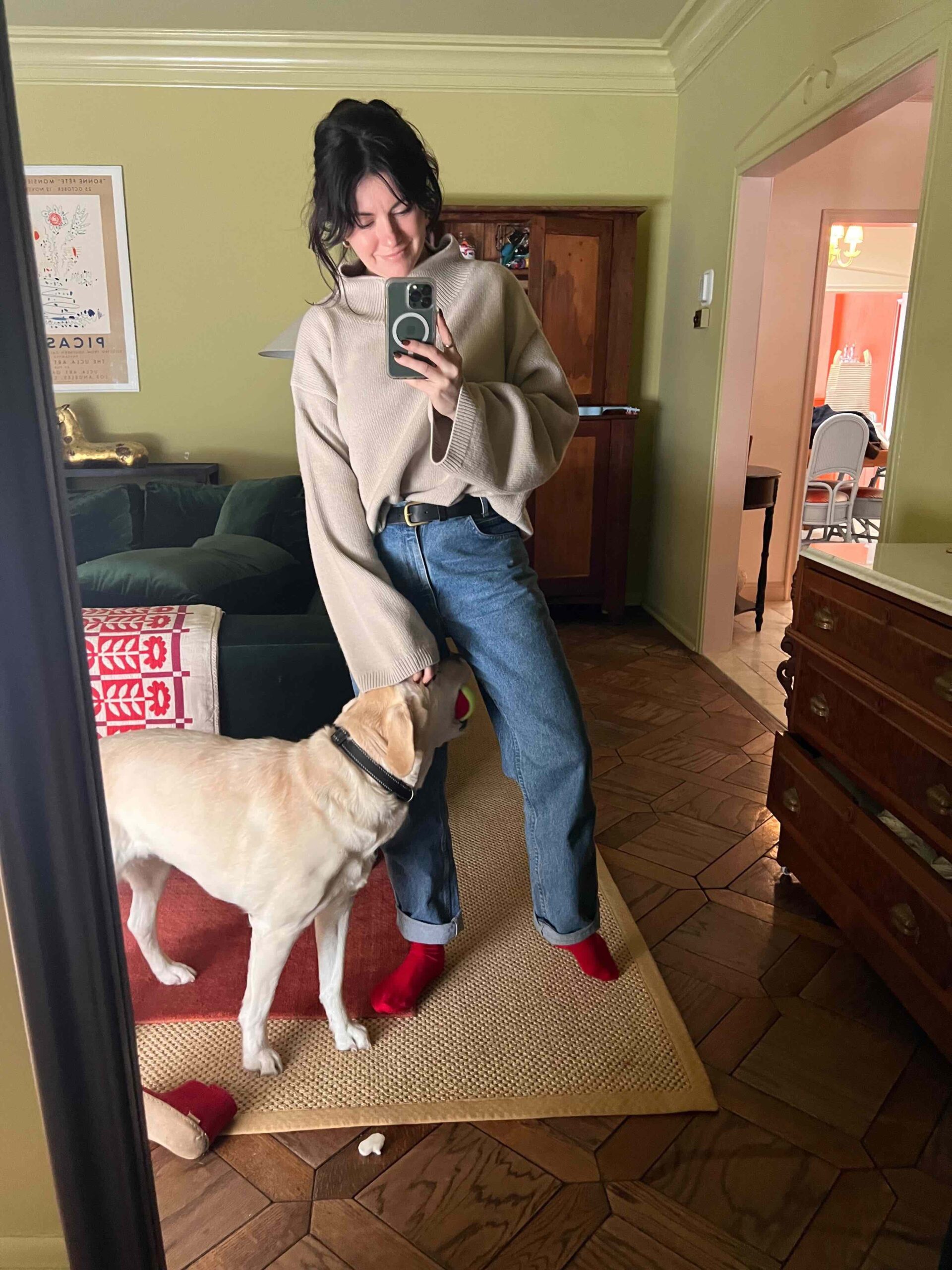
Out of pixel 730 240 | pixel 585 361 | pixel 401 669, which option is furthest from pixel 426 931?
pixel 585 361

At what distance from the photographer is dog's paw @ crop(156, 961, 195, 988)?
5.06 ft

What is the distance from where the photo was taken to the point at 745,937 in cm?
172

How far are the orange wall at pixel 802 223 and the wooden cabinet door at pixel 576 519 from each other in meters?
1.02

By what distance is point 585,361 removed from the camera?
3.92 metres

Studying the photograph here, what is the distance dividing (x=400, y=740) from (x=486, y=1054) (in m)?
0.60

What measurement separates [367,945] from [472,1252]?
0.66 meters

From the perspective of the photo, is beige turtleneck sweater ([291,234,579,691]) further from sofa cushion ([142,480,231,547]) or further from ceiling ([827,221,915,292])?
ceiling ([827,221,915,292])

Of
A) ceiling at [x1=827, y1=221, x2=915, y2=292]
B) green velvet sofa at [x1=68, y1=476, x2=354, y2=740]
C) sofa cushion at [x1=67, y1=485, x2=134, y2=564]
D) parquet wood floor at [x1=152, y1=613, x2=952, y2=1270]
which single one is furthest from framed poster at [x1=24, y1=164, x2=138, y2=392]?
ceiling at [x1=827, y1=221, x2=915, y2=292]

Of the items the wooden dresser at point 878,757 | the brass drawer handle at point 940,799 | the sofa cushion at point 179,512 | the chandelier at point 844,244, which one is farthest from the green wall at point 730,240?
the chandelier at point 844,244

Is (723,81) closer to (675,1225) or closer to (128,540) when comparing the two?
(128,540)

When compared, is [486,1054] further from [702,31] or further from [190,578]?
[702,31]

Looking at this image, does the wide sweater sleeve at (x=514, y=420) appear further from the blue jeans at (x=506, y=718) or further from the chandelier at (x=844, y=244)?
the chandelier at (x=844, y=244)

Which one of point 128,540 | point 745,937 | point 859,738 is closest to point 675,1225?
point 745,937

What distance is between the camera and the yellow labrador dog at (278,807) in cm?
122
